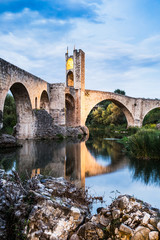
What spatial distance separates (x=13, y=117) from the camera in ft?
49.5

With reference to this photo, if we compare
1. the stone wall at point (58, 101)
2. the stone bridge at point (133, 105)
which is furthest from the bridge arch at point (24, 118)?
the stone bridge at point (133, 105)

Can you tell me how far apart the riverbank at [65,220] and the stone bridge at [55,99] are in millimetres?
6329

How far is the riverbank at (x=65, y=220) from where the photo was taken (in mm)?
1817

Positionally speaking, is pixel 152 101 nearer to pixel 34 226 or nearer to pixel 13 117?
pixel 13 117

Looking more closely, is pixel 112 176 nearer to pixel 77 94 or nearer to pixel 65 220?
pixel 65 220

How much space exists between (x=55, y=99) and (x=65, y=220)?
13.8 metres

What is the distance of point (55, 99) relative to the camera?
15398mm

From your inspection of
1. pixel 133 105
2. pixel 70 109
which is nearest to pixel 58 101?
pixel 70 109

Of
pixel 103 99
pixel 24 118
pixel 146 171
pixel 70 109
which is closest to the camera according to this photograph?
pixel 146 171

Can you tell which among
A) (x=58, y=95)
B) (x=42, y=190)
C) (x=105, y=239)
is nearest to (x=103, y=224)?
(x=105, y=239)

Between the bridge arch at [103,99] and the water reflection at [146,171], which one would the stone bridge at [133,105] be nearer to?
the bridge arch at [103,99]

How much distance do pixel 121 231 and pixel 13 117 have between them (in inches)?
567

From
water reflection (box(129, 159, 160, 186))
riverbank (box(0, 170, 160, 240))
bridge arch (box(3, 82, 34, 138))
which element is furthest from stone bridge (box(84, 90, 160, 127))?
riverbank (box(0, 170, 160, 240))

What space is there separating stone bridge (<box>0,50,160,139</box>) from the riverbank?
6329mm
